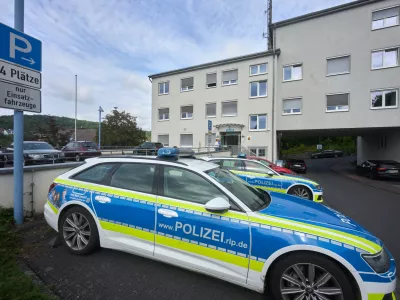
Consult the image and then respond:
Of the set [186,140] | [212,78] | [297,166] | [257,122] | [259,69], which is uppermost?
[259,69]

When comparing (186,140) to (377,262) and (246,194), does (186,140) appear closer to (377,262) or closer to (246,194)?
(246,194)

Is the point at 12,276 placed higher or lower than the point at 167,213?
lower

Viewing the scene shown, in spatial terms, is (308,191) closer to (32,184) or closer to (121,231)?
(121,231)

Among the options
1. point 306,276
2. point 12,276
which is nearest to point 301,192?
point 306,276

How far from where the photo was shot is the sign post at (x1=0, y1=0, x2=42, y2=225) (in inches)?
142

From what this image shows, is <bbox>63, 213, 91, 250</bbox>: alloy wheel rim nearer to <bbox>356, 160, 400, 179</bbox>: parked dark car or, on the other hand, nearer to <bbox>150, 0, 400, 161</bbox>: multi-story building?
<bbox>150, 0, 400, 161</bbox>: multi-story building

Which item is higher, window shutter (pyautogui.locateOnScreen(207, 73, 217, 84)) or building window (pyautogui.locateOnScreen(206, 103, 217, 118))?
window shutter (pyautogui.locateOnScreen(207, 73, 217, 84))

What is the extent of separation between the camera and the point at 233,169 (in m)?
7.20

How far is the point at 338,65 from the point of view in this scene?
608 inches

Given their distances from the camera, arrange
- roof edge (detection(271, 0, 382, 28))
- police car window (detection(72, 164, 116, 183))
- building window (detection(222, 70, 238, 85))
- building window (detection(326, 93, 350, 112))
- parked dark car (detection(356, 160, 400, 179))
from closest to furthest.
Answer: police car window (detection(72, 164, 116, 183))
parked dark car (detection(356, 160, 400, 179))
roof edge (detection(271, 0, 382, 28))
building window (detection(326, 93, 350, 112))
building window (detection(222, 70, 238, 85))

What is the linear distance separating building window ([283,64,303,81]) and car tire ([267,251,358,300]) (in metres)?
17.5

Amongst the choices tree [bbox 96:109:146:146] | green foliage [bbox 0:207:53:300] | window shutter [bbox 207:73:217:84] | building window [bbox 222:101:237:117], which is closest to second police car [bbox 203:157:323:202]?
green foliage [bbox 0:207:53:300]

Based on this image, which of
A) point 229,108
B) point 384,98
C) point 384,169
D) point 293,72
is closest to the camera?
point 384,169

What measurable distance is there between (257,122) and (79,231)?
1694cm
